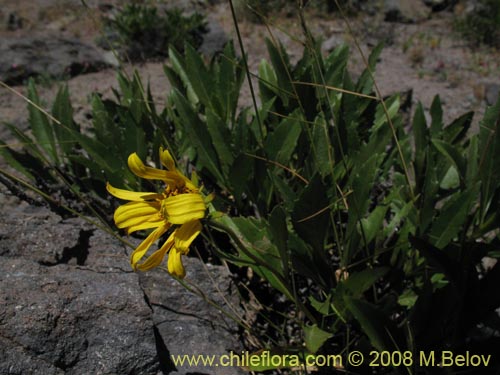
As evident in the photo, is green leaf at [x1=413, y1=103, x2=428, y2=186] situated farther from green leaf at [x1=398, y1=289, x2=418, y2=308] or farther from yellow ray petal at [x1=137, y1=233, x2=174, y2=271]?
yellow ray petal at [x1=137, y1=233, x2=174, y2=271]

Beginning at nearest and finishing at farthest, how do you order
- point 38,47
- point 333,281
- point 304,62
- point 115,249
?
point 333,281, point 115,249, point 304,62, point 38,47

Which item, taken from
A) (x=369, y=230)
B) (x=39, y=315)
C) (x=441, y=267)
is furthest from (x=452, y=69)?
(x=39, y=315)

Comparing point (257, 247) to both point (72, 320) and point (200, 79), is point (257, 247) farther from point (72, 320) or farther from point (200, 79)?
point (200, 79)

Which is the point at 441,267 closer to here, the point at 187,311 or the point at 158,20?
the point at 187,311

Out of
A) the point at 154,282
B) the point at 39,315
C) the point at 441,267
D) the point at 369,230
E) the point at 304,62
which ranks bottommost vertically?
the point at 154,282

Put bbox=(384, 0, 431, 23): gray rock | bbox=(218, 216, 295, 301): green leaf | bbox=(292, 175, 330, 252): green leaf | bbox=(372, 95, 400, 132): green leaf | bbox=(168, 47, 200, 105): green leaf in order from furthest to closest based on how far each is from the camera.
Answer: bbox=(384, 0, 431, 23): gray rock
bbox=(168, 47, 200, 105): green leaf
bbox=(372, 95, 400, 132): green leaf
bbox=(218, 216, 295, 301): green leaf
bbox=(292, 175, 330, 252): green leaf

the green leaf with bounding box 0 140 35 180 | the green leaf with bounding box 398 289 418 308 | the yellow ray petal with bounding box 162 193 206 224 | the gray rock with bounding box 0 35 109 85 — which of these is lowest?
the gray rock with bounding box 0 35 109 85

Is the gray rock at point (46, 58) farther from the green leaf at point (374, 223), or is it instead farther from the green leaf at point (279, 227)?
the green leaf at point (279, 227)

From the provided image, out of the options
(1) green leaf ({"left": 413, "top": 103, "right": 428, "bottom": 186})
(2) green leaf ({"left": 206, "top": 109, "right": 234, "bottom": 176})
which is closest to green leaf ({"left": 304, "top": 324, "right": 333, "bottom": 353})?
(2) green leaf ({"left": 206, "top": 109, "right": 234, "bottom": 176})
